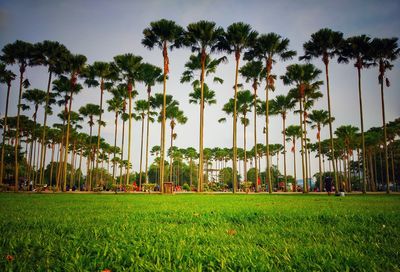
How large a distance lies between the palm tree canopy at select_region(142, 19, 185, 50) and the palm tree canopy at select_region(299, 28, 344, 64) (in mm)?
16893

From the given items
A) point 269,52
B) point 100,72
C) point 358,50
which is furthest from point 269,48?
point 100,72

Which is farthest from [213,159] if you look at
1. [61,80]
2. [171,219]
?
[171,219]

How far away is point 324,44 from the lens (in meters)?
30.5

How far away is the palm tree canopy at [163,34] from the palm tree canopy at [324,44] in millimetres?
16893

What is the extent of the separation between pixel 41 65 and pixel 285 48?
32.6 m

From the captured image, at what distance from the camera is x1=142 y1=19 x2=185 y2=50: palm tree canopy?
2705 centimetres

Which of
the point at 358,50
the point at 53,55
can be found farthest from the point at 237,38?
the point at 53,55

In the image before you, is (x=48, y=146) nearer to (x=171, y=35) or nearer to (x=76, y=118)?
(x=76, y=118)

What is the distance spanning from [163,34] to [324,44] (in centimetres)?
2033

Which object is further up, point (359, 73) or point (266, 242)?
point (359, 73)

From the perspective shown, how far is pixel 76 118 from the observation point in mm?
49500

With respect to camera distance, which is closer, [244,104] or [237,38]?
[237,38]

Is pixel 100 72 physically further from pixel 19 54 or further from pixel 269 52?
pixel 269 52

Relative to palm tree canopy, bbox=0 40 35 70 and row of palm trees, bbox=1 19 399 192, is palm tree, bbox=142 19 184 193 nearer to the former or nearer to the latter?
row of palm trees, bbox=1 19 399 192
